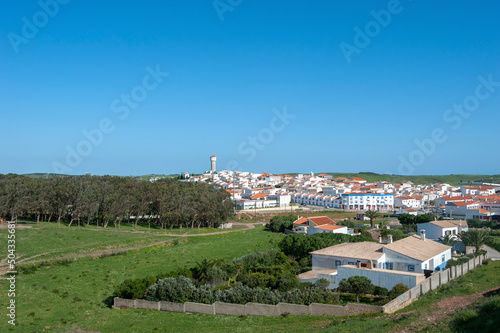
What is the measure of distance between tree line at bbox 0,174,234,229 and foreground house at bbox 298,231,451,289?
3006cm

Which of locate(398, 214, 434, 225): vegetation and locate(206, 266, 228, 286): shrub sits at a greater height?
locate(398, 214, 434, 225): vegetation

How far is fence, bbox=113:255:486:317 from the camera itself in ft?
59.6

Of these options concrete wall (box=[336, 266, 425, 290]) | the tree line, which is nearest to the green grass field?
concrete wall (box=[336, 266, 425, 290])

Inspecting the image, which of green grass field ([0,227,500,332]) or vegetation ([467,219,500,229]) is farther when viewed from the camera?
vegetation ([467,219,500,229])

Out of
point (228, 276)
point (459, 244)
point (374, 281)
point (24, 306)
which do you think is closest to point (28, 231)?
point (24, 306)

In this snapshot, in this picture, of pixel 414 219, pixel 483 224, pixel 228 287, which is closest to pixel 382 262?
pixel 228 287

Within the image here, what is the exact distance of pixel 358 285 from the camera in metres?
21.7

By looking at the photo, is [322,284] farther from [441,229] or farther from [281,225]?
[281,225]

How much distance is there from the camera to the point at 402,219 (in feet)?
191

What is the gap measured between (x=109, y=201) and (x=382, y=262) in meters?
36.4

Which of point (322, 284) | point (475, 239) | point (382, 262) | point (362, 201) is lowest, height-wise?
point (322, 284)

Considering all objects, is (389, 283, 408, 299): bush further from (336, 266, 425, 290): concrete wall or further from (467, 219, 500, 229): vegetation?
(467, 219, 500, 229): vegetation

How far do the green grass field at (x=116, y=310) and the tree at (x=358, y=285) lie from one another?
285 cm

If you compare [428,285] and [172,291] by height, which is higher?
[428,285]
